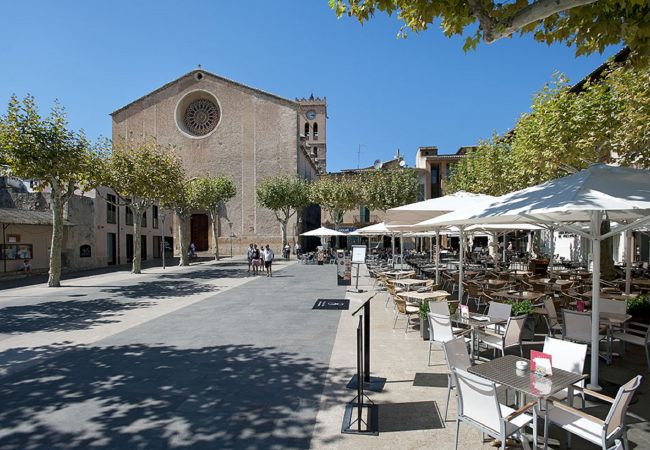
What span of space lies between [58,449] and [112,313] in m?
7.31

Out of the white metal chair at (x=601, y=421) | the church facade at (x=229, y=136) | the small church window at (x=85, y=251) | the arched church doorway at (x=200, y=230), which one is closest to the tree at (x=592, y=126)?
the white metal chair at (x=601, y=421)

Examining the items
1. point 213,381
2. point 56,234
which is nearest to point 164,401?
point 213,381

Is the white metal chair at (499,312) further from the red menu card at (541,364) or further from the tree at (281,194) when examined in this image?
the tree at (281,194)

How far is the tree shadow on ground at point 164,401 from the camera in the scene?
12.4 feet

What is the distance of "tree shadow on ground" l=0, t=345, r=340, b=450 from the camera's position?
12.4 feet

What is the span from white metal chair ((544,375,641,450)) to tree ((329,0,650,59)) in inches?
147

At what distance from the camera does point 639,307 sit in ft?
22.7

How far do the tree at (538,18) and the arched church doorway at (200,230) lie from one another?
39.1 meters

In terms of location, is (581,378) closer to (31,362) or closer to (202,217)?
(31,362)

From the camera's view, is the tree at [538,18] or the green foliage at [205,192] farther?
the green foliage at [205,192]

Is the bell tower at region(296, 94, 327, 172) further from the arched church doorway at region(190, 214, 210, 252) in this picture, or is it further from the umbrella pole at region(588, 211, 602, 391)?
the umbrella pole at region(588, 211, 602, 391)

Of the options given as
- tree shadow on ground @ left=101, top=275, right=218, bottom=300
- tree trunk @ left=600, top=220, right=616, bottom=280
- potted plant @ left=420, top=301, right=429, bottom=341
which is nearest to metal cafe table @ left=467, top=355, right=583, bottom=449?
potted plant @ left=420, top=301, right=429, bottom=341

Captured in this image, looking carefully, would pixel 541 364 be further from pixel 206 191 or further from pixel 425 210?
pixel 206 191

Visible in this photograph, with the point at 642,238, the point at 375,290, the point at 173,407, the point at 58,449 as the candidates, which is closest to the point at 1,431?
the point at 58,449
